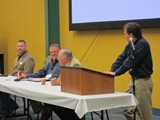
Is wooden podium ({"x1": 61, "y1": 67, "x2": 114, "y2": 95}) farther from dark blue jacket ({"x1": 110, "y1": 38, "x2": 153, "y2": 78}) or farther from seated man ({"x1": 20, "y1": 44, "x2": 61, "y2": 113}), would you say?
seated man ({"x1": 20, "y1": 44, "x2": 61, "y2": 113})

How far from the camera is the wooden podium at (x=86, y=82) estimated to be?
3.16 m

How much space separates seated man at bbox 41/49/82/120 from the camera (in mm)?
3976

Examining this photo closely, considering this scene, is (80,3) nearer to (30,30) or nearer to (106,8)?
Result: (106,8)

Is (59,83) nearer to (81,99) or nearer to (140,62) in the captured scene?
(140,62)

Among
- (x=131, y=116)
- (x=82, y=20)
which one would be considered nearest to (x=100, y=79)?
(x=131, y=116)

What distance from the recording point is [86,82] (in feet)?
10.4

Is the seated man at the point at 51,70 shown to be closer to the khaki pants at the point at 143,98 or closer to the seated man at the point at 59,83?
the seated man at the point at 59,83

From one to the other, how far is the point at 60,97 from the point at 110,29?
298cm

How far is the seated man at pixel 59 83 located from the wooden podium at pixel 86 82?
622mm

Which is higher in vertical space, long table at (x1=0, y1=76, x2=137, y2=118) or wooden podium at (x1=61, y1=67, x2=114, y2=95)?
wooden podium at (x1=61, y1=67, x2=114, y2=95)

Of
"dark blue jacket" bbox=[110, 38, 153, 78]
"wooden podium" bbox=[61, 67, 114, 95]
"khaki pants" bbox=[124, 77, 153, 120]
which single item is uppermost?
"dark blue jacket" bbox=[110, 38, 153, 78]

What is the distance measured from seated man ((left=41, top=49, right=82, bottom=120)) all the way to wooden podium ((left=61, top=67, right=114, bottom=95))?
62 centimetres

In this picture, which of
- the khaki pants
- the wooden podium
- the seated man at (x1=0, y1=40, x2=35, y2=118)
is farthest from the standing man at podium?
the seated man at (x1=0, y1=40, x2=35, y2=118)

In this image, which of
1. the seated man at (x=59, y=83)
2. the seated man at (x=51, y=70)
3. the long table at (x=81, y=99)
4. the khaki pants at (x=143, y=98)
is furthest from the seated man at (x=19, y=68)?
the khaki pants at (x=143, y=98)
